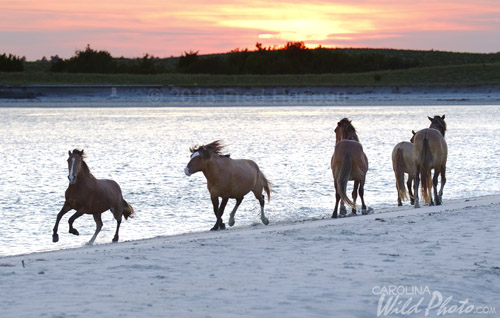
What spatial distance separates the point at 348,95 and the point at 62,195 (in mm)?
50586

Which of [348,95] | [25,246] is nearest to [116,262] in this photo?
[25,246]

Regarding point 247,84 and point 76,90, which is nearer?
point 76,90

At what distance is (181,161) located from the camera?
907 inches

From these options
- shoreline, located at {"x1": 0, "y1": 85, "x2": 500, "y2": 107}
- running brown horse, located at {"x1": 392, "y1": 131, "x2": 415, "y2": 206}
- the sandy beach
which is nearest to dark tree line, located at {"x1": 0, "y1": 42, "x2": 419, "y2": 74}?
shoreline, located at {"x1": 0, "y1": 85, "x2": 500, "y2": 107}

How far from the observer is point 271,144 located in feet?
95.9

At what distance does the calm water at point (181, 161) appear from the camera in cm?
1275

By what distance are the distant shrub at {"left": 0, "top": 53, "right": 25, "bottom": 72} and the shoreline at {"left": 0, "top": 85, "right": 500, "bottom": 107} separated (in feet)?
50.2

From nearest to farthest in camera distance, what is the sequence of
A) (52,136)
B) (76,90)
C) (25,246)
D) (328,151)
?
(25,246)
(328,151)
(52,136)
(76,90)

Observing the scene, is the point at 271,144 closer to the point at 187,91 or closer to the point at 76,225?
the point at 76,225

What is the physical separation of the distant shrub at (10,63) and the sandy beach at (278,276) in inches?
2688

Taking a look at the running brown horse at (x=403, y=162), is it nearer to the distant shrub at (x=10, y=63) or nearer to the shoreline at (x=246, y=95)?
the shoreline at (x=246, y=95)

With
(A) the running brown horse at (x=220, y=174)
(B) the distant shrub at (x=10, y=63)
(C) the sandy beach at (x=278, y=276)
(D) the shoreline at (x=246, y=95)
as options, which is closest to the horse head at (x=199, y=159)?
(A) the running brown horse at (x=220, y=174)

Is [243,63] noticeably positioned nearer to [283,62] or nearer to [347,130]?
[283,62]

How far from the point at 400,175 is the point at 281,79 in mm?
56199
